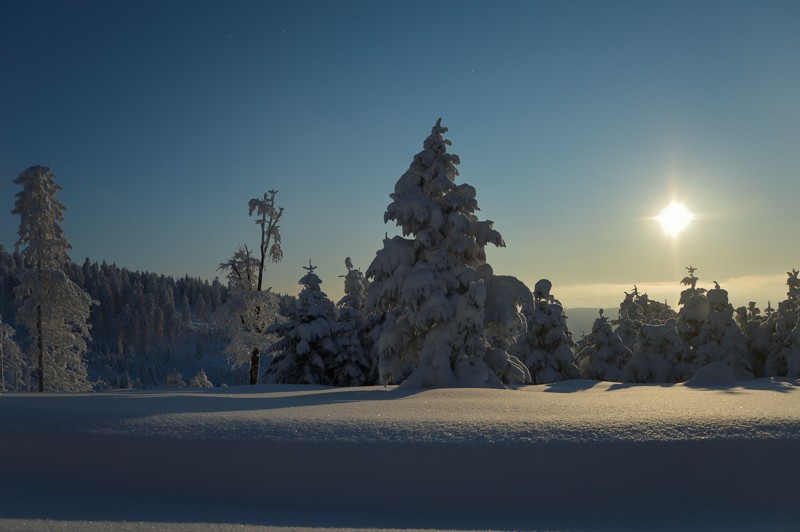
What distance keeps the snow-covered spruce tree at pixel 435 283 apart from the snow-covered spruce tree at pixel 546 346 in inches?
456

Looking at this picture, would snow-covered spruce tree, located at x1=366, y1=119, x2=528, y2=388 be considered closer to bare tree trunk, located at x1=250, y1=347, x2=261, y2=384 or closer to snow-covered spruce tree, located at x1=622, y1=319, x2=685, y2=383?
bare tree trunk, located at x1=250, y1=347, x2=261, y2=384

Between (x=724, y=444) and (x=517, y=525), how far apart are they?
2839 millimetres

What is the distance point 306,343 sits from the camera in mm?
28062

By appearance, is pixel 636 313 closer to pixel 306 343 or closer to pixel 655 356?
pixel 655 356

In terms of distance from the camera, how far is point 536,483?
6051mm

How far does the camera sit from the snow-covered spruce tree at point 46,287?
87.2 ft

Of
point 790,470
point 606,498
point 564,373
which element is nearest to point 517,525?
point 606,498

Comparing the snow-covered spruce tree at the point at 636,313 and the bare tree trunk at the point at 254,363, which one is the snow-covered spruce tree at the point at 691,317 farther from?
the bare tree trunk at the point at 254,363

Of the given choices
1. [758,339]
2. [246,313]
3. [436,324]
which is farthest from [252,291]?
[758,339]

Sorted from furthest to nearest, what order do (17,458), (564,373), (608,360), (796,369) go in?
(608,360), (564,373), (796,369), (17,458)

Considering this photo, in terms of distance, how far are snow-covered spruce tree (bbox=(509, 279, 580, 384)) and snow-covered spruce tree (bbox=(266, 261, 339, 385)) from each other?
1102 centimetres

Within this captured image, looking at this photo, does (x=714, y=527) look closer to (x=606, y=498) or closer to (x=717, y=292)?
(x=606, y=498)

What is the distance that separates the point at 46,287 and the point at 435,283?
74.5ft

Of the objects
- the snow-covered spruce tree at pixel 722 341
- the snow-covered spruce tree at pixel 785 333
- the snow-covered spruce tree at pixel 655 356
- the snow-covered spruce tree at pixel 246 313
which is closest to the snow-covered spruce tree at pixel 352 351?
the snow-covered spruce tree at pixel 246 313
